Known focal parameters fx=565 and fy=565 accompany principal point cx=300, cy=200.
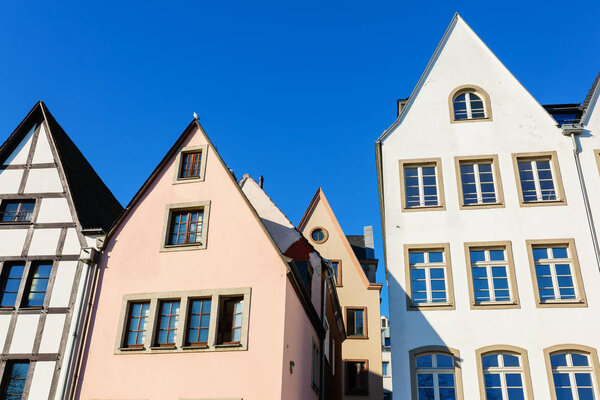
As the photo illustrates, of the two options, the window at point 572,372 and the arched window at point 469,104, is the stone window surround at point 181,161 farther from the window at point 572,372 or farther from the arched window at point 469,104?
the window at point 572,372

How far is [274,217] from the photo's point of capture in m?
25.5

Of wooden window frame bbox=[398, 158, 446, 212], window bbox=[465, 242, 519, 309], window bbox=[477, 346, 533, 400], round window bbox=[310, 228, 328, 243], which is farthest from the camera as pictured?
round window bbox=[310, 228, 328, 243]

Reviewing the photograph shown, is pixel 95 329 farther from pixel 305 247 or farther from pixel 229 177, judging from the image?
pixel 305 247

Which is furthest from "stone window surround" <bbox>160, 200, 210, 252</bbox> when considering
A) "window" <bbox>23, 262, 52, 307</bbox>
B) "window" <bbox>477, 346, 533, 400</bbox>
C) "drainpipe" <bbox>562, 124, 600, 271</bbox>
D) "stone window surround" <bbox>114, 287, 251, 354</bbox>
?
"drainpipe" <bbox>562, 124, 600, 271</bbox>

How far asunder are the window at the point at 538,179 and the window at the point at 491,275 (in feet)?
6.83

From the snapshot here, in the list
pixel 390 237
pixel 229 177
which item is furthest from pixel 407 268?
pixel 229 177

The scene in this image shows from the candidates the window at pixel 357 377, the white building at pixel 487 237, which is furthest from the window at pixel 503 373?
the window at pixel 357 377

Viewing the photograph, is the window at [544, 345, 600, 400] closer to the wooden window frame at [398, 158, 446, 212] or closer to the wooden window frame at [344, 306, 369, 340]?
the wooden window frame at [398, 158, 446, 212]

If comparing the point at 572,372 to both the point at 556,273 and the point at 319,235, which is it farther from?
the point at 319,235

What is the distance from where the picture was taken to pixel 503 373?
17.7m

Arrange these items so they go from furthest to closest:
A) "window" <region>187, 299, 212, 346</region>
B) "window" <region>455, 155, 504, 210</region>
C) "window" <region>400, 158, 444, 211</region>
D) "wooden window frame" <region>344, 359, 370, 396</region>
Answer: "wooden window frame" <region>344, 359, 370, 396</region> < "window" <region>400, 158, 444, 211</region> < "window" <region>455, 155, 504, 210</region> < "window" <region>187, 299, 212, 346</region>

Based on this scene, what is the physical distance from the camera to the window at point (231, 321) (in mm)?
16922

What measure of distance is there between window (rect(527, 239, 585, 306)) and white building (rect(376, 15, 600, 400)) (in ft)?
0.12

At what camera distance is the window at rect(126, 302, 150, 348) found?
17641 millimetres
